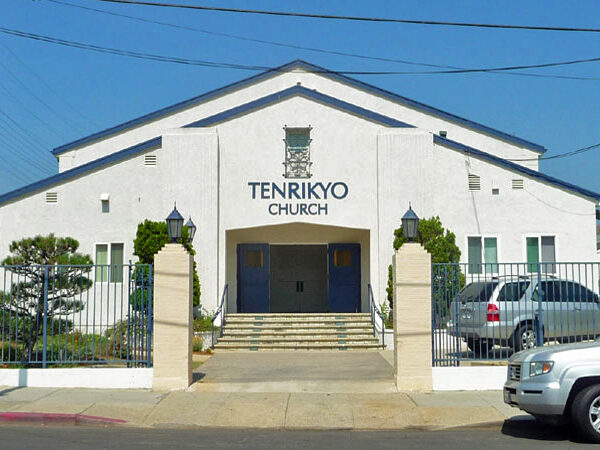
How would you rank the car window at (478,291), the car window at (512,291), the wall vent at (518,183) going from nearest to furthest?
the car window at (512,291) → the car window at (478,291) → the wall vent at (518,183)

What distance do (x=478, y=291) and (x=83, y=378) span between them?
792 centimetres

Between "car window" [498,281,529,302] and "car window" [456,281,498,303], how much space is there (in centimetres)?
24

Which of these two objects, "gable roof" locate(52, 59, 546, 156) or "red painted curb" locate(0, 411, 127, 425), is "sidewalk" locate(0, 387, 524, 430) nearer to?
"red painted curb" locate(0, 411, 127, 425)

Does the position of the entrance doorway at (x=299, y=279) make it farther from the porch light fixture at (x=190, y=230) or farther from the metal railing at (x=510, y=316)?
the metal railing at (x=510, y=316)

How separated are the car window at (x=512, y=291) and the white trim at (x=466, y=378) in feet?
4.99

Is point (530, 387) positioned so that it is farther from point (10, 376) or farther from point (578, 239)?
point (578, 239)

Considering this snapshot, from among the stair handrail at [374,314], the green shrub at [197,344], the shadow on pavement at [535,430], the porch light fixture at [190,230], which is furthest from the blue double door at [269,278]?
the shadow on pavement at [535,430]

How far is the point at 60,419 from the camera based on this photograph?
11.6m

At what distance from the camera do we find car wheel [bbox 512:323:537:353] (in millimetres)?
14406

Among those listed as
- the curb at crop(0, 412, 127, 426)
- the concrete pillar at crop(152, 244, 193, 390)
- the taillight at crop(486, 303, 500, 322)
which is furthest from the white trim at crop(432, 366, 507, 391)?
the curb at crop(0, 412, 127, 426)

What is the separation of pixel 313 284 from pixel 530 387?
64.4ft

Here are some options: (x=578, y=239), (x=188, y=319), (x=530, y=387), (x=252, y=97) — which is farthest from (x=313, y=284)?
(x=530, y=387)

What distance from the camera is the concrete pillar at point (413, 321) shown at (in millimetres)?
14078

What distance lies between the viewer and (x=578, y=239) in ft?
79.3
